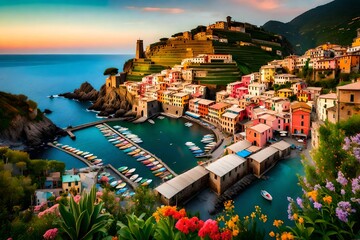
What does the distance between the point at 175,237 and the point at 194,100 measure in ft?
121

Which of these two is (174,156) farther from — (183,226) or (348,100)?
(183,226)

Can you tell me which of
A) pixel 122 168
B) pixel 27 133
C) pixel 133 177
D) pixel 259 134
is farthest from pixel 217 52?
pixel 133 177

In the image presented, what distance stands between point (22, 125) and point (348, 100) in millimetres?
35368

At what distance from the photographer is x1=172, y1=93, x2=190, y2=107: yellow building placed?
4156cm

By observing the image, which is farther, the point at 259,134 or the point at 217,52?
the point at 217,52

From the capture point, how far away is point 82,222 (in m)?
5.17

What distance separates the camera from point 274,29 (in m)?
143

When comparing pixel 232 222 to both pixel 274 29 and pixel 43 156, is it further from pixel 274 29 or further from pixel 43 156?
pixel 274 29

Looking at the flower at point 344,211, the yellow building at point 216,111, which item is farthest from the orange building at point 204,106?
the flower at point 344,211

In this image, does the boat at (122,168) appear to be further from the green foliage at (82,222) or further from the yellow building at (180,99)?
the yellow building at (180,99)

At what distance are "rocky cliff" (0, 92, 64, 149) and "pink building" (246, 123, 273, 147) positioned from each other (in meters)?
26.0

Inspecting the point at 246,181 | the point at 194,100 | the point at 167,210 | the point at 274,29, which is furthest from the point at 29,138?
the point at 274,29

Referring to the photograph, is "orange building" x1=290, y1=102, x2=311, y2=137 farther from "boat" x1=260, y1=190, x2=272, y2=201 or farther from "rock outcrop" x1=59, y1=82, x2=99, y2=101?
"rock outcrop" x1=59, y1=82, x2=99, y2=101

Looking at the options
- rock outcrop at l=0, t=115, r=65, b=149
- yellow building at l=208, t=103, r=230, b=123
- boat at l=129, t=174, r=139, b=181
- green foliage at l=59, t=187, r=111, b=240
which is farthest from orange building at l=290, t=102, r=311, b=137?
rock outcrop at l=0, t=115, r=65, b=149
